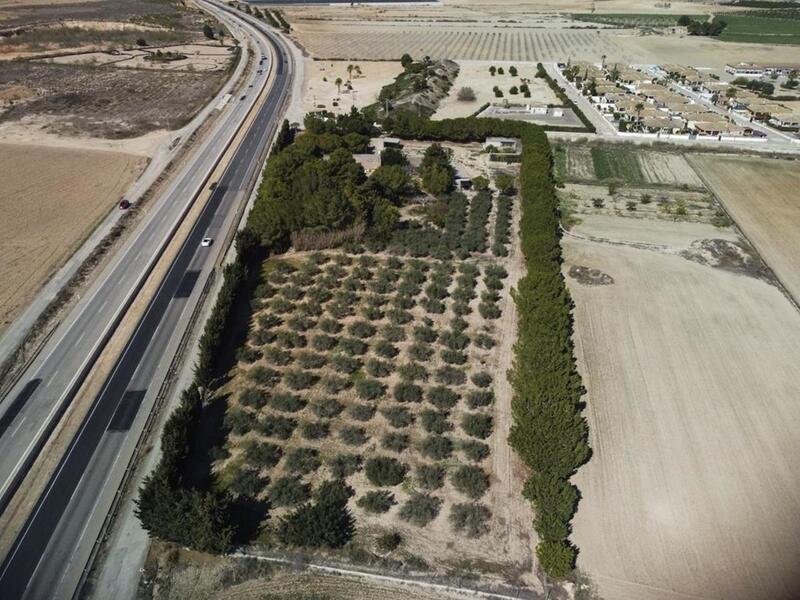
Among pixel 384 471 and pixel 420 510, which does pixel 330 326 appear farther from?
pixel 420 510

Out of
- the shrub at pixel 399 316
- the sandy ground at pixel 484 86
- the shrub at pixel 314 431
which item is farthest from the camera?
the sandy ground at pixel 484 86

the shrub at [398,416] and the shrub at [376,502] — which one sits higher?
the shrub at [398,416]

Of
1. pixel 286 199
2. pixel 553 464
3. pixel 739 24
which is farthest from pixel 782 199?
pixel 739 24

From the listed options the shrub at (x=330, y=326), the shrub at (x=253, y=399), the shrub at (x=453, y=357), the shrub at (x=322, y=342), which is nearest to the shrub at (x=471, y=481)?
the shrub at (x=453, y=357)

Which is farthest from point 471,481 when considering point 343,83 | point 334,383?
point 343,83

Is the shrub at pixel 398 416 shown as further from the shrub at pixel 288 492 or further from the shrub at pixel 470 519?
the shrub at pixel 288 492

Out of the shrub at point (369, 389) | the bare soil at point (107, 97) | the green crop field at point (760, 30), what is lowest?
the shrub at point (369, 389)
